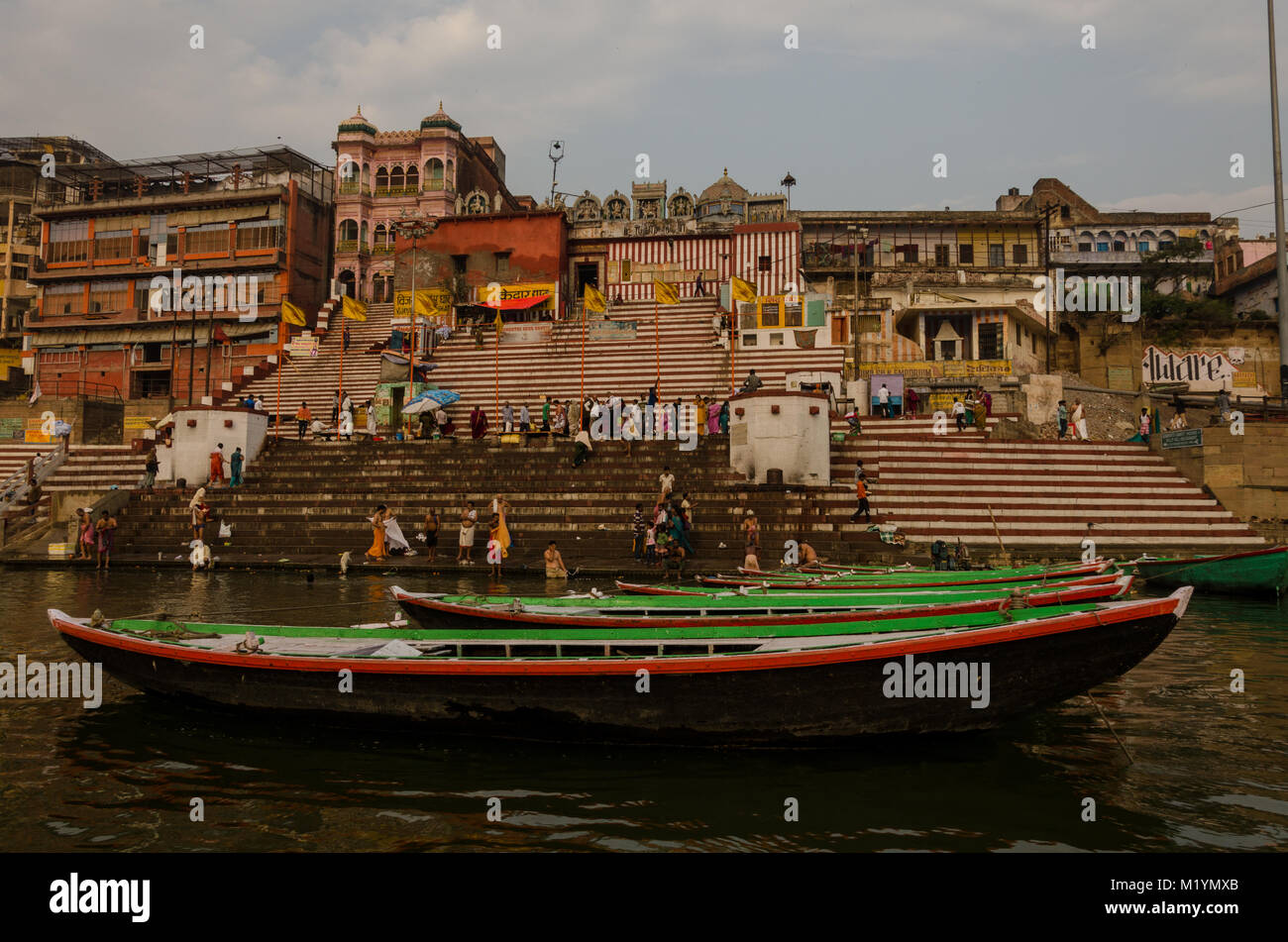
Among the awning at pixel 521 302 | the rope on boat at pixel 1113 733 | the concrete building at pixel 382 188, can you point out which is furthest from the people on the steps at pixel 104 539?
the concrete building at pixel 382 188

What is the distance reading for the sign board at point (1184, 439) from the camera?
19.7 meters

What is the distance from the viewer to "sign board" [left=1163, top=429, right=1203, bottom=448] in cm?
1970

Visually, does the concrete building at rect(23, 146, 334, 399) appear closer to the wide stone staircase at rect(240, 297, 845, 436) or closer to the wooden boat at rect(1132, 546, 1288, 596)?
the wide stone staircase at rect(240, 297, 845, 436)

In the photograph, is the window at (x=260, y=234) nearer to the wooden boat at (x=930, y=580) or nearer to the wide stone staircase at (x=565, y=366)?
the wide stone staircase at (x=565, y=366)

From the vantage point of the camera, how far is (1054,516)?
735 inches

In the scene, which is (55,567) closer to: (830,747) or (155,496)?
(155,496)

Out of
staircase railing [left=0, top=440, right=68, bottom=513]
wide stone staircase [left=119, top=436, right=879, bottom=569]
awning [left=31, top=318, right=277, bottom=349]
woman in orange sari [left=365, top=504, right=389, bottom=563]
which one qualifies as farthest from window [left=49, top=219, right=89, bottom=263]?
woman in orange sari [left=365, top=504, right=389, bottom=563]

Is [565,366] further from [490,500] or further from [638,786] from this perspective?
[638,786]

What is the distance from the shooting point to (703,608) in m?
8.55

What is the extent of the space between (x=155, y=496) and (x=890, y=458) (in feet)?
63.1

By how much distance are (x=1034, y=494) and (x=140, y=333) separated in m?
43.2

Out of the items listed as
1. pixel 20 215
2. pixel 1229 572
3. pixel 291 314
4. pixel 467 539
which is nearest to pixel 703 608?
pixel 467 539

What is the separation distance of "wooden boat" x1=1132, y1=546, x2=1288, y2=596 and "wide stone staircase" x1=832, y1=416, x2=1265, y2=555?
2.02 meters

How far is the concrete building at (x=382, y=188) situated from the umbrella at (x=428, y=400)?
2130 centimetres
